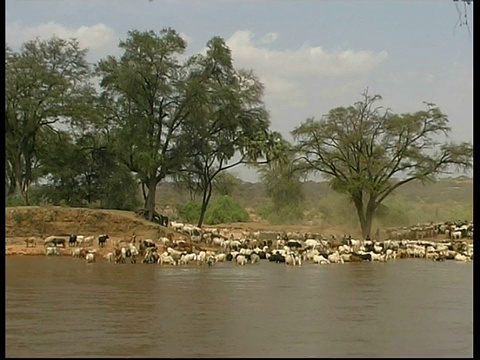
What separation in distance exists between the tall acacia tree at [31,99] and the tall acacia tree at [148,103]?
1.49 metres

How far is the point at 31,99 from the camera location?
27344mm

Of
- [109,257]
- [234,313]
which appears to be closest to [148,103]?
[109,257]

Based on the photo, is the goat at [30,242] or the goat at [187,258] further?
the goat at [30,242]

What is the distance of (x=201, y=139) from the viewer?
93.2ft

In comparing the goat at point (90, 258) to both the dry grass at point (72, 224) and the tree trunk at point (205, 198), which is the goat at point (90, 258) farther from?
the tree trunk at point (205, 198)

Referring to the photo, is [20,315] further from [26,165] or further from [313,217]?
[313,217]

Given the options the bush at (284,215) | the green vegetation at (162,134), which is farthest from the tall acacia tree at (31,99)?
the bush at (284,215)

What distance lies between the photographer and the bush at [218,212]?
35.5 m

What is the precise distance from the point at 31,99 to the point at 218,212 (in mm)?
12141

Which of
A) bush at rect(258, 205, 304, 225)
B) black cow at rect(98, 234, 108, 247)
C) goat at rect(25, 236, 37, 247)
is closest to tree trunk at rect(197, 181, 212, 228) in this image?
Result: bush at rect(258, 205, 304, 225)

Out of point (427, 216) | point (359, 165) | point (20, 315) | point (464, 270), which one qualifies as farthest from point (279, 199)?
point (20, 315)

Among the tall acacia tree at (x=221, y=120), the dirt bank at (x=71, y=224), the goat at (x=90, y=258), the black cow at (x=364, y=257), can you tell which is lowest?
the goat at (x=90, y=258)

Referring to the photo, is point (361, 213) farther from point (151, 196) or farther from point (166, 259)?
point (166, 259)

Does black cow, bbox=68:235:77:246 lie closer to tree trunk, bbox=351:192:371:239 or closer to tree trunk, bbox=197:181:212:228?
tree trunk, bbox=197:181:212:228
